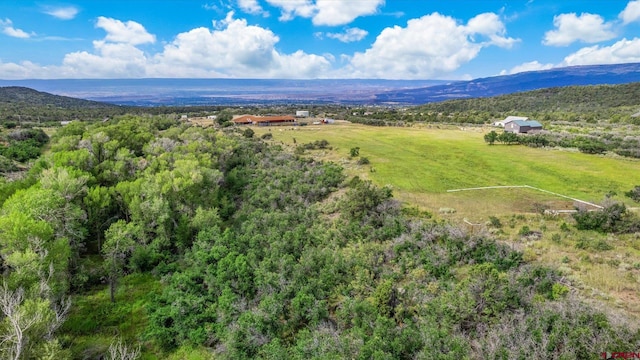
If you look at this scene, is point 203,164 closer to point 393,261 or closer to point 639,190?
point 393,261

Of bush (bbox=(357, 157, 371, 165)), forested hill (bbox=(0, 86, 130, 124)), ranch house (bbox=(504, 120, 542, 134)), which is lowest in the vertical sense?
bush (bbox=(357, 157, 371, 165))

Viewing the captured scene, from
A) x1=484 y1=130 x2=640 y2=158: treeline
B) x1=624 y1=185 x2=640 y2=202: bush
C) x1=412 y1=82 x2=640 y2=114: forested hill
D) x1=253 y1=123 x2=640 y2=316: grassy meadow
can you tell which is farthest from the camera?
x1=412 y1=82 x2=640 y2=114: forested hill

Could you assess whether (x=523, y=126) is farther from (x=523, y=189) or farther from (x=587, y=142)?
(x=523, y=189)

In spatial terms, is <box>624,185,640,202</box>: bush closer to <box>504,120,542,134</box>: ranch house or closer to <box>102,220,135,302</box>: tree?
<box>102,220,135,302</box>: tree

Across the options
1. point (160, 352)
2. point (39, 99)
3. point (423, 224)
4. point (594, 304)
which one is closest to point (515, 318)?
point (594, 304)

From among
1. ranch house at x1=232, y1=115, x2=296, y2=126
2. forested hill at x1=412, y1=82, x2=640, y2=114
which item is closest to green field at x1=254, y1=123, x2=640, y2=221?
ranch house at x1=232, y1=115, x2=296, y2=126

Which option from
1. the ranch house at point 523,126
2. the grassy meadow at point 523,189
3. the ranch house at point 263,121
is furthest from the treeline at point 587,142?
the ranch house at point 263,121
